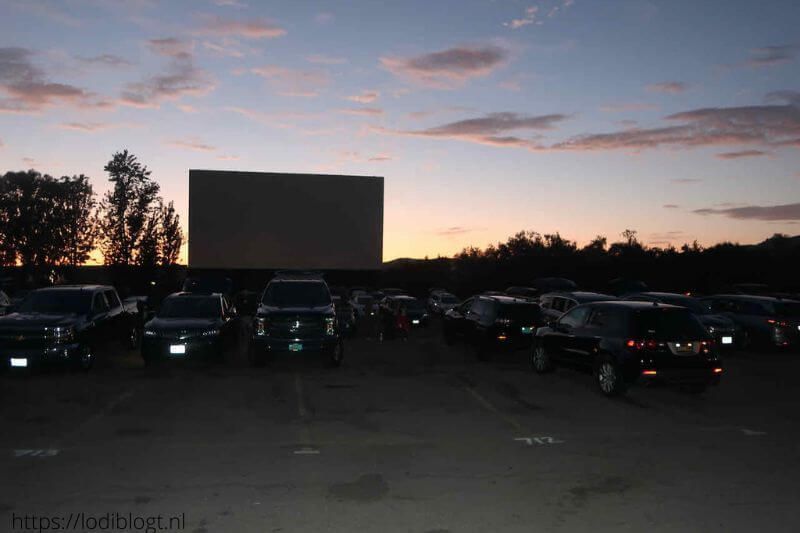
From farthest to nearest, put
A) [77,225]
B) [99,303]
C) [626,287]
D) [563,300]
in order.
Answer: [77,225], [626,287], [563,300], [99,303]

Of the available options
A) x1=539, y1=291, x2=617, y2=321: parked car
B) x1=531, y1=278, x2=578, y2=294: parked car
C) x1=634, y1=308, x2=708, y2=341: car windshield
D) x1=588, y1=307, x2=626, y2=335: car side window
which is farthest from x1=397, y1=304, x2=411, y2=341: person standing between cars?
x1=531, y1=278, x2=578, y2=294: parked car

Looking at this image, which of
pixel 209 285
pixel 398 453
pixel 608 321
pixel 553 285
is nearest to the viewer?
pixel 398 453

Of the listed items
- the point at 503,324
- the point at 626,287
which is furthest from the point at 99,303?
the point at 626,287

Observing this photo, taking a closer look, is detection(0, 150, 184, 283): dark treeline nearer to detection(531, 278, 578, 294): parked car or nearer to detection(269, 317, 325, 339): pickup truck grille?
detection(531, 278, 578, 294): parked car

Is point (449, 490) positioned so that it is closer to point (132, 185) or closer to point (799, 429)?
point (799, 429)

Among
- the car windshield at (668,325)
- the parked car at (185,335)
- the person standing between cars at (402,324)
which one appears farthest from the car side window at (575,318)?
the person standing between cars at (402,324)

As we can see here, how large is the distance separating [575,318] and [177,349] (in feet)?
28.6

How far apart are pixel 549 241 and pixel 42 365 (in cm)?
7476

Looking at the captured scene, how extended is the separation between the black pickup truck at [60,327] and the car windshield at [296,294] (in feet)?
13.0

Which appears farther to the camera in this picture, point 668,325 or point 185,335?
point 185,335

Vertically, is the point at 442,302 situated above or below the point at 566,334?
below

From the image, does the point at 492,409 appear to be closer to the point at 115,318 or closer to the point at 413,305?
the point at 115,318

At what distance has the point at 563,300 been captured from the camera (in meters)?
19.6

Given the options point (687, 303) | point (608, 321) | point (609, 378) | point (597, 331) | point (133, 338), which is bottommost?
point (133, 338)
